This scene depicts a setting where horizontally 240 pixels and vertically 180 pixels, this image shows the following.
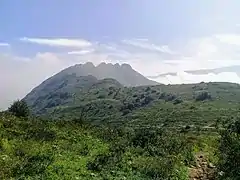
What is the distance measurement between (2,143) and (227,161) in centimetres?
1358

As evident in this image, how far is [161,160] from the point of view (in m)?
22.9

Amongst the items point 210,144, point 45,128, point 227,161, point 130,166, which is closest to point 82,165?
point 130,166

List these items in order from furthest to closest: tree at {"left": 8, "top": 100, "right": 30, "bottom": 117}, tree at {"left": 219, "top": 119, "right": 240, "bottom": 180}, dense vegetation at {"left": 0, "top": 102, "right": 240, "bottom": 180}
Answer: 1. tree at {"left": 8, "top": 100, "right": 30, "bottom": 117}
2. tree at {"left": 219, "top": 119, "right": 240, "bottom": 180}
3. dense vegetation at {"left": 0, "top": 102, "right": 240, "bottom": 180}

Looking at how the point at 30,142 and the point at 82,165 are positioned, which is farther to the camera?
the point at 30,142

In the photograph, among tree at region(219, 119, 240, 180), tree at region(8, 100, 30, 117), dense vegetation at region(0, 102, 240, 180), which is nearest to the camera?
dense vegetation at region(0, 102, 240, 180)

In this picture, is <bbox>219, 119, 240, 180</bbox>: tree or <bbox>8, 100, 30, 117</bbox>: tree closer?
<bbox>219, 119, 240, 180</bbox>: tree

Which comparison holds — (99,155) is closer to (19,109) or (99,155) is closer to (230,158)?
(230,158)

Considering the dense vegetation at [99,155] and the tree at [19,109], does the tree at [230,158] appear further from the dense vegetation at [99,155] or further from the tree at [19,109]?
the tree at [19,109]

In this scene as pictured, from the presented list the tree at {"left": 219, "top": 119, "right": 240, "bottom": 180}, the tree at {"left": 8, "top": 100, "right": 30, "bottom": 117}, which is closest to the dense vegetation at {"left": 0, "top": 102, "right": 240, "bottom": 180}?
the tree at {"left": 219, "top": 119, "right": 240, "bottom": 180}

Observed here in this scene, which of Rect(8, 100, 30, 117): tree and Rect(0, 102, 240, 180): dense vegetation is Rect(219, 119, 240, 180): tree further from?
Rect(8, 100, 30, 117): tree

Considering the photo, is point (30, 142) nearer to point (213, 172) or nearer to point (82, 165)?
point (82, 165)

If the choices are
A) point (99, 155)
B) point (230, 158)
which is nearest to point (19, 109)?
point (99, 155)

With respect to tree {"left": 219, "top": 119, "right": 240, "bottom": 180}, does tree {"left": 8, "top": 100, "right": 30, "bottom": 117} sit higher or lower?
higher

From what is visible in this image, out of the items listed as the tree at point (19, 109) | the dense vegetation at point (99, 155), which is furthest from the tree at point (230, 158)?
the tree at point (19, 109)
